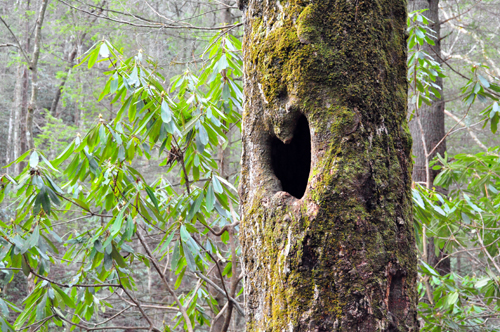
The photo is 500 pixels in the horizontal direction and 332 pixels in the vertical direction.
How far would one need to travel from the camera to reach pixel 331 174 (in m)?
1.12

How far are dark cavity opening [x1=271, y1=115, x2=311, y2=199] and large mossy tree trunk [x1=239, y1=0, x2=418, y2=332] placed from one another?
48 millimetres

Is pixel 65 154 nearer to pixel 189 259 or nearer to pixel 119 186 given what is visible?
pixel 119 186

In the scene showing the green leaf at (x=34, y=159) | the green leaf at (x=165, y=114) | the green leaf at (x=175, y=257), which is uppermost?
the green leaf at (x=165, y=114)

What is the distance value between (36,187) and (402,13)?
2110 millimetres

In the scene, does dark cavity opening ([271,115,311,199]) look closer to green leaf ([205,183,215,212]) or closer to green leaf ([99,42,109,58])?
green leaf ([205,183,215,212])

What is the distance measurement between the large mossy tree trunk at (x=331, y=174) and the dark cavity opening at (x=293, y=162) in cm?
5

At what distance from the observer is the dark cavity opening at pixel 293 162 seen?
4.75ft

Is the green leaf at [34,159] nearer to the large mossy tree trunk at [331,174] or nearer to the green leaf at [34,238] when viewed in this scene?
the green leaf at [34,238]

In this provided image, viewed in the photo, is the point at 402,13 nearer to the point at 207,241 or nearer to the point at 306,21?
the point at 306,21

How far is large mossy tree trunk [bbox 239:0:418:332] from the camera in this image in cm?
106

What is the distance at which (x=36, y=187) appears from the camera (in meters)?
2.12

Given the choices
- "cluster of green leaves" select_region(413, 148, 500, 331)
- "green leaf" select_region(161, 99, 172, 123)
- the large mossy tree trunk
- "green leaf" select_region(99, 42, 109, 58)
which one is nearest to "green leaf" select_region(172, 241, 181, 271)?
"green leaf" select_region(161, 99, 172, 123)

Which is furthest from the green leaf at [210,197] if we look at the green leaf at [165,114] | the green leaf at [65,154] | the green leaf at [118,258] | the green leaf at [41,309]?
the green leaf at [41,309]

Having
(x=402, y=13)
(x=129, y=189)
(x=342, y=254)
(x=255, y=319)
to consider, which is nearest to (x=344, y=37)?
(x=402, y=13)
